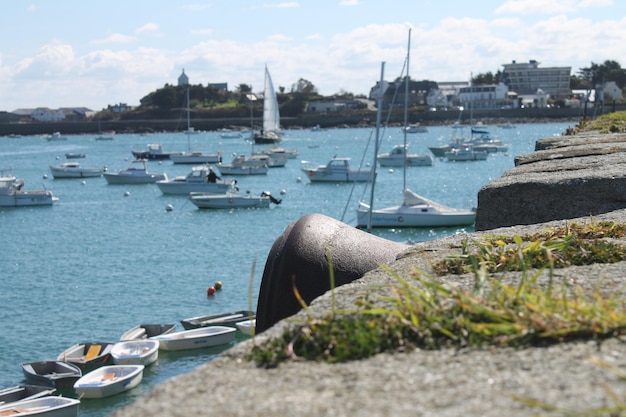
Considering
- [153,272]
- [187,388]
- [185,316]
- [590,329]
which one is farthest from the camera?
[153,272]

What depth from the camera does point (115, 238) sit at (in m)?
46.8

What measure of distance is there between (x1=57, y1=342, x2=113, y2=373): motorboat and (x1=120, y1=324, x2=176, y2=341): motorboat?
2.99 ft

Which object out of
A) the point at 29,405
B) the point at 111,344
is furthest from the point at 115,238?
the point at 29,405

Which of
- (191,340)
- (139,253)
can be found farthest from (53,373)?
(139,253)

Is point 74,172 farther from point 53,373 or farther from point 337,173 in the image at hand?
point 53,373

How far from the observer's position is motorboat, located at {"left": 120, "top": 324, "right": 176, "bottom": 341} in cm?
2398

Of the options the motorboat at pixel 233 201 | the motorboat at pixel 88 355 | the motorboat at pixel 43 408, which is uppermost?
the motorboat at pixel 43 408

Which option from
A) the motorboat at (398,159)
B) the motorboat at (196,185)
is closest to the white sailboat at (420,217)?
the motorboat at (196,185)

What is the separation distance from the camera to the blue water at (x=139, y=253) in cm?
2558

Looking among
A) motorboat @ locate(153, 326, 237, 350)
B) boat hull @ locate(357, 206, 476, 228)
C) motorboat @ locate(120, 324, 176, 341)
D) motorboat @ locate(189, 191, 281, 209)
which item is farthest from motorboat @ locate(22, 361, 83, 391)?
motorboat @ locate(189, 191, 281, 209)

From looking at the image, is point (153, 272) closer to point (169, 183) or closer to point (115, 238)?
point (115, 238)

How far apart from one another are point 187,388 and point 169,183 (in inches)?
2615

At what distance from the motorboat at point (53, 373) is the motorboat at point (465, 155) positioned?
3243 inches

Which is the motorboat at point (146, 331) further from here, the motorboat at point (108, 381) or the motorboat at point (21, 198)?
the motorboat at point (21, 198)
